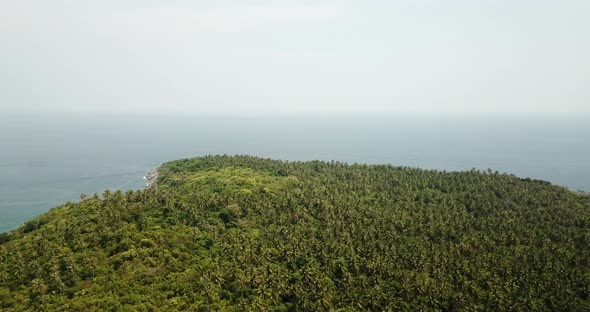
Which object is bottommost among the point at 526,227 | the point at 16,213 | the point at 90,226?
the point at 16,213

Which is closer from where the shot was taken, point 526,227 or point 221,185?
point 526,227

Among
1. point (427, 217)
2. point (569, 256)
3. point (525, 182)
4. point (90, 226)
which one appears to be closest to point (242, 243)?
point (90, 226)

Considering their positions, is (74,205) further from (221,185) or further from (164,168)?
(164,168)

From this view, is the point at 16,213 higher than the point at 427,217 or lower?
lower

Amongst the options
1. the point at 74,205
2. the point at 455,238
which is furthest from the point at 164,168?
the point at 455,238

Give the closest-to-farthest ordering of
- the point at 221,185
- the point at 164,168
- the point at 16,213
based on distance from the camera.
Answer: the point at 221,185
the point at 16,213
the point at 164,168

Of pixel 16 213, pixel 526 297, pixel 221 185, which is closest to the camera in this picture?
pixel 526 297
